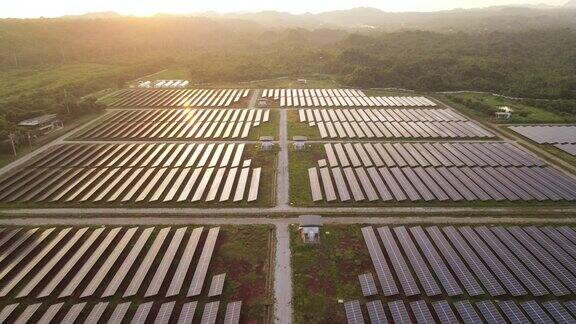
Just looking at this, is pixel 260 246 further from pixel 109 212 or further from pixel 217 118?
pixel 217 118

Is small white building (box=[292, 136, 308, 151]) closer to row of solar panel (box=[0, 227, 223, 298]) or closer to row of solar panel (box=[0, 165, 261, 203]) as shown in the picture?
row of solar panel (box=[0, 165, 261, 203])

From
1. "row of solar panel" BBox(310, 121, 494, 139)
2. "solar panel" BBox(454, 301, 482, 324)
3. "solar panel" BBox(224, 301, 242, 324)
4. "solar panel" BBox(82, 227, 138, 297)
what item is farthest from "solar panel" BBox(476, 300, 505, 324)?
"row of solar panel" BBox(310, 121, 494, 139)

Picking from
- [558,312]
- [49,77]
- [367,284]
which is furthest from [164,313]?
[49,77]

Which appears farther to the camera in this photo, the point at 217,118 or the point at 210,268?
the point at 217,118

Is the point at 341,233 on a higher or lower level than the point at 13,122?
lower

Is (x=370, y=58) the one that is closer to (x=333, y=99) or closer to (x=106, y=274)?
(x=333, y=99)

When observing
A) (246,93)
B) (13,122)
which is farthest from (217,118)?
(13,122)
